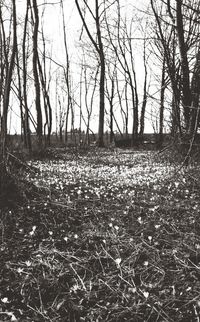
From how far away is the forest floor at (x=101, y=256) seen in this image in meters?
3.55

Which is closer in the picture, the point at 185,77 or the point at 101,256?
the point at 101,256

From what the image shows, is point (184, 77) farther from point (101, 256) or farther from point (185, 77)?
point (101, 256)

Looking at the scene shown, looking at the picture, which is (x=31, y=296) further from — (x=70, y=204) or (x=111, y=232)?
(x=70, y=204)

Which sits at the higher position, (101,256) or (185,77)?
(185,77)

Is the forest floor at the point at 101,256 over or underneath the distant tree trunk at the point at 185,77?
underneath

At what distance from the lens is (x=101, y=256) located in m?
4.63

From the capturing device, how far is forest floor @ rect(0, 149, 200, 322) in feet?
11.6

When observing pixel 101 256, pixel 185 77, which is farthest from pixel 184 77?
pixel 101 256

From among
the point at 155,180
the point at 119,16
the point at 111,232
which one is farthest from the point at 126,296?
the point at 119,16

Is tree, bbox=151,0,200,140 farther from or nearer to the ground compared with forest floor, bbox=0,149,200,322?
farther from the ground

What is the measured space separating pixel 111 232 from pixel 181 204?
1887 mm

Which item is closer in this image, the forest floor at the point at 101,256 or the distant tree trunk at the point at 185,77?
the forest floor at the point at 101,256

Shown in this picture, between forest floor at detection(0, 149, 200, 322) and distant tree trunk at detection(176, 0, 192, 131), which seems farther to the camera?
distant tree trunk at detection(176, 0, 192, 131)

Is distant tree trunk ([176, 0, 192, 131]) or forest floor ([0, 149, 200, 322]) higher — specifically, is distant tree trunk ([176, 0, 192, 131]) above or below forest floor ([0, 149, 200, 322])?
above
